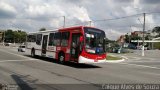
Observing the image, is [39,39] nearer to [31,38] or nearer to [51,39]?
[31,38]

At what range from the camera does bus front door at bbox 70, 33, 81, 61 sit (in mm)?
22125

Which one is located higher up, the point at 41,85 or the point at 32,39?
the point at 32,39

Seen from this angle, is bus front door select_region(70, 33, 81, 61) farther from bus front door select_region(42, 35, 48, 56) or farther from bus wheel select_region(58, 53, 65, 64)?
bus front door select_region(42, 35, 48, 56)

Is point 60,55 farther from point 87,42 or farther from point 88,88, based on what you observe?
point 88,88

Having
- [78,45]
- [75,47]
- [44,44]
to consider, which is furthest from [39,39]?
[78,45]

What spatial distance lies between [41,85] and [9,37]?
530 feet

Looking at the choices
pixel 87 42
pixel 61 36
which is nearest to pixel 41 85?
pixel 87 42

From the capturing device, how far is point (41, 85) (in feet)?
39.9

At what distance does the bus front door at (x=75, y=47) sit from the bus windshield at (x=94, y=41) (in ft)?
2.56

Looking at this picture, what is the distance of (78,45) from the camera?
2195 centimetres

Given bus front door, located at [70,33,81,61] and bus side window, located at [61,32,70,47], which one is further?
bus side window, located at [61,32,70,47]

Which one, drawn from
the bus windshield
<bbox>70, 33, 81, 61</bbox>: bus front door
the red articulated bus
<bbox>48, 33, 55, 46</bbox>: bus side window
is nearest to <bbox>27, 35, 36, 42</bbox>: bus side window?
<bbox>48, 33, 55, 46</bbox>: bus side window

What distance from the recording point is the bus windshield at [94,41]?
21.7m

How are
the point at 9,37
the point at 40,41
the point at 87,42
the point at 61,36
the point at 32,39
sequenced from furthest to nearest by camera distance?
the point at 9,37 < the point at 32,39 < the point at 40,41 < the point at 61,36 < the point at 87,42
